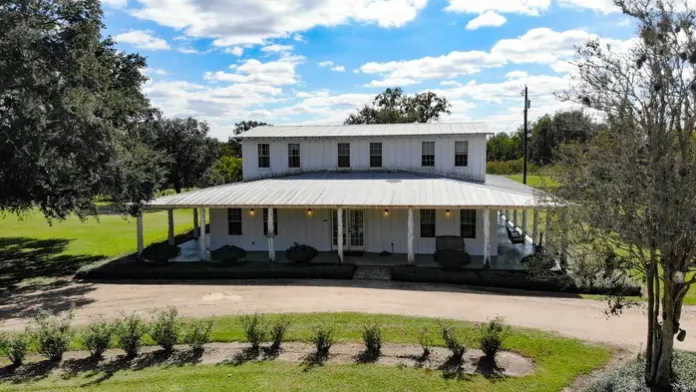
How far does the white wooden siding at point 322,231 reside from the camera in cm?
2075

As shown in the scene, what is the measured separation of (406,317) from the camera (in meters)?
13.1

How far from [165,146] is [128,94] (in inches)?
1111

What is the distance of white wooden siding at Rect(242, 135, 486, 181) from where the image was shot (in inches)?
952

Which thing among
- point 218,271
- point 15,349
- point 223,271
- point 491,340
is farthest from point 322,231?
point 15,349

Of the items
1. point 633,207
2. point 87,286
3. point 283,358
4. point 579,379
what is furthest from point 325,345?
point 87,286

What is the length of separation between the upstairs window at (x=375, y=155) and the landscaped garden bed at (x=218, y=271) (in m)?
8.21

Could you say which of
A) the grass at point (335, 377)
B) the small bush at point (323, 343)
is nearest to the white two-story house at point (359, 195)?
the grass at point (335, 377)

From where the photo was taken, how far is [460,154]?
79.7ft

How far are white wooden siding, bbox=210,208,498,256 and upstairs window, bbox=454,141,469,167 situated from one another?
169 inches

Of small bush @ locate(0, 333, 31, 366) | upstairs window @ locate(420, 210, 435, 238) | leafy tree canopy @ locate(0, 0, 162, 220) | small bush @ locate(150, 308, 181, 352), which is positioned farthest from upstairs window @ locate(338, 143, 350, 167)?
small bush @ locate(0, 333, 31, 366)

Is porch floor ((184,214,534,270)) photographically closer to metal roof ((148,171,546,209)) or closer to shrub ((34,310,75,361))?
metal roof ((148,171,546,209))

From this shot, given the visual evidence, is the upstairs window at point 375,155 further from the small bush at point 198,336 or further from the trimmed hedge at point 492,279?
the small bush at point 198,336

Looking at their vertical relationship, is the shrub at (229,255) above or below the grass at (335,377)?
above

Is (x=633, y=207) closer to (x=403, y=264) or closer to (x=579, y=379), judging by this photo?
(x=579, y=379)
